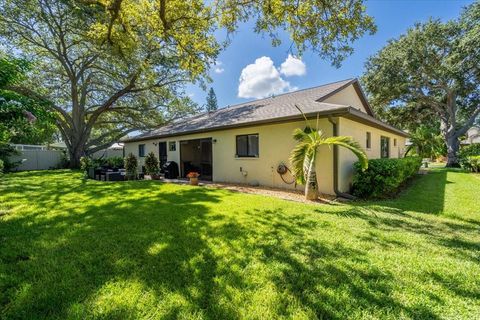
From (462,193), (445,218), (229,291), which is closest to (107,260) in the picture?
(229,291)

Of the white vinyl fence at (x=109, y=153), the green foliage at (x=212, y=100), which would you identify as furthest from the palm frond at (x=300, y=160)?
the green foliage at (x=212, y=100)

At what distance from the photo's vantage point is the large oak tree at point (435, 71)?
17.0 metres

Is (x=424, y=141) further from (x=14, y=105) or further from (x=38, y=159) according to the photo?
(x=38, y=159)

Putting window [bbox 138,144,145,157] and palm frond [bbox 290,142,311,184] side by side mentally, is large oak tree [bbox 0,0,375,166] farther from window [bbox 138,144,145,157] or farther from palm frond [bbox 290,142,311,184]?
window [bbox 138,144,145,157]

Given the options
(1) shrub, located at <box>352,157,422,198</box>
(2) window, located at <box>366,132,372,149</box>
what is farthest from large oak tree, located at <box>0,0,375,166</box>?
(2) window, located at <box>366,132,372,149</box>

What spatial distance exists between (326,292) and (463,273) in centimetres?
194

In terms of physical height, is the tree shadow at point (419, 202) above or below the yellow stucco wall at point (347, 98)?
below

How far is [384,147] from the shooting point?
43.8 ft

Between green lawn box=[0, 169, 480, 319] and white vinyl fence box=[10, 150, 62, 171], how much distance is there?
60.4ft

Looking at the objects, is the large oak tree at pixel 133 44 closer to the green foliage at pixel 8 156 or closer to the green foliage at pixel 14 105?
the green foliage at pixel 14 105

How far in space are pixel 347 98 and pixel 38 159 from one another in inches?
994

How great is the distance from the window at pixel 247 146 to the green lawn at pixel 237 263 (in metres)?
4.59

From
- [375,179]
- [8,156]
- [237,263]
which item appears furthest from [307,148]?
[8,156]

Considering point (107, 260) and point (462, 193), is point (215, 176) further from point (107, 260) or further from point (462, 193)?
point (462, 193)
